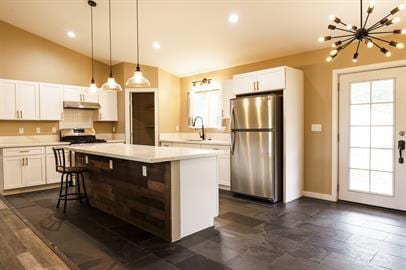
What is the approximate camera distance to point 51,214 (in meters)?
3.86

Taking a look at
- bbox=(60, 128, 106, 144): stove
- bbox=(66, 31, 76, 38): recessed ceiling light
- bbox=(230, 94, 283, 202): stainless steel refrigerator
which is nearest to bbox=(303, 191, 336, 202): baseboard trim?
bbox=(230, 94, 283, 202): stainless steel refrigerator

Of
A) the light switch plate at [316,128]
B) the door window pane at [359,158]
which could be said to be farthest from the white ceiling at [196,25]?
the door window pane at [359,158]

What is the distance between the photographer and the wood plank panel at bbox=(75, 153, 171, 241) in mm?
2947

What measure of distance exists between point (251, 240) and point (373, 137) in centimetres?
256

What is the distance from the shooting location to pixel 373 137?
4035mm

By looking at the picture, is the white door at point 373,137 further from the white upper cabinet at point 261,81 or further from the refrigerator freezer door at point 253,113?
the refrigerator freezer door at point 253,113

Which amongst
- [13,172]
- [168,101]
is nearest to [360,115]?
[168,101]

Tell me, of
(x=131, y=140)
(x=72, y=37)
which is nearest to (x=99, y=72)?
(x=72, y=37)

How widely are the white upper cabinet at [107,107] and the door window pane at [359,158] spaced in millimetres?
5174

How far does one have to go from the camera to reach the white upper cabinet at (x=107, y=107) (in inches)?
254

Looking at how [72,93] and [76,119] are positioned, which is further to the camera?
[76,119]

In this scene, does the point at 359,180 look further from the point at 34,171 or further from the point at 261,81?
the point at 34,171

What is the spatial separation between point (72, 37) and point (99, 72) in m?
1.18

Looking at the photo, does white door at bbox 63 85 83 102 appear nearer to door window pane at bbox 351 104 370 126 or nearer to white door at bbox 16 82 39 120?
white door at bbox 16 82 39 120
